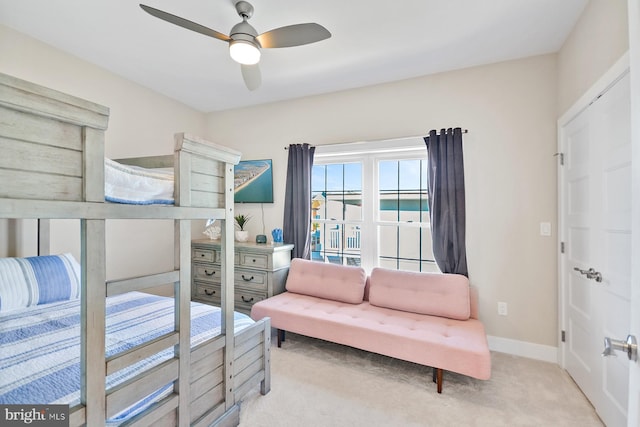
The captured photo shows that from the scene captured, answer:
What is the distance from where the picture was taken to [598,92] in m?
1.77

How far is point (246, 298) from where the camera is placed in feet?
10.7

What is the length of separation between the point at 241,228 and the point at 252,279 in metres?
0.84

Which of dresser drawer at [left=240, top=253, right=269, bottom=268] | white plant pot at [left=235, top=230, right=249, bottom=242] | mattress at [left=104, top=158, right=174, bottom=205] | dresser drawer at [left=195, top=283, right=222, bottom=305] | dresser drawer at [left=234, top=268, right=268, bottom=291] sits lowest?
dresser drawer at [left=195, top=283, right=222, bottom=305]

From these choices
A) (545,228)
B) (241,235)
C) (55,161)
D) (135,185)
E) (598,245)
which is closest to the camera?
(55,161)

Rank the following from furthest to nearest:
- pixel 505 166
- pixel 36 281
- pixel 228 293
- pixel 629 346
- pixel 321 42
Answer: pixel 505 166 → pixel 321 42 → pixel 36 281 → pixel 228 293 → pixel 629 346

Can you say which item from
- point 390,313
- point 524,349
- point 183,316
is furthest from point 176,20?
point 524,349

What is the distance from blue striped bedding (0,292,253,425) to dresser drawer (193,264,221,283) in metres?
1.14

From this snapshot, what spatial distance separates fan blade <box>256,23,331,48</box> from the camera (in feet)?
5.71

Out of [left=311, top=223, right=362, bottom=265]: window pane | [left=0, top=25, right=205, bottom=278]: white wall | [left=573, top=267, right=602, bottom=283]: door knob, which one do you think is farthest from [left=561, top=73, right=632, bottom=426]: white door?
[left=0, top=25, right=205, bottom=278]: white wall

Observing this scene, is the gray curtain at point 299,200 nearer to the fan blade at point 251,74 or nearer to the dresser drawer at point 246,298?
the dresser drawer at point 246,298

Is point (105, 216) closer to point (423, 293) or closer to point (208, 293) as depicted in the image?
point (423, 293)

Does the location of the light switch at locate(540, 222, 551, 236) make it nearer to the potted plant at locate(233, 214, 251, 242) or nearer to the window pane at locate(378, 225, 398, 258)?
the window pane at locate(378, 225, 398, 258)

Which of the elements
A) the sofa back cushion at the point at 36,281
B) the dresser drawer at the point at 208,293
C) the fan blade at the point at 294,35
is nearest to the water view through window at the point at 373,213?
the dresser drawer at the point at 208,293

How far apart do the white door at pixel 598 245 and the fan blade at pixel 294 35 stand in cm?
170
